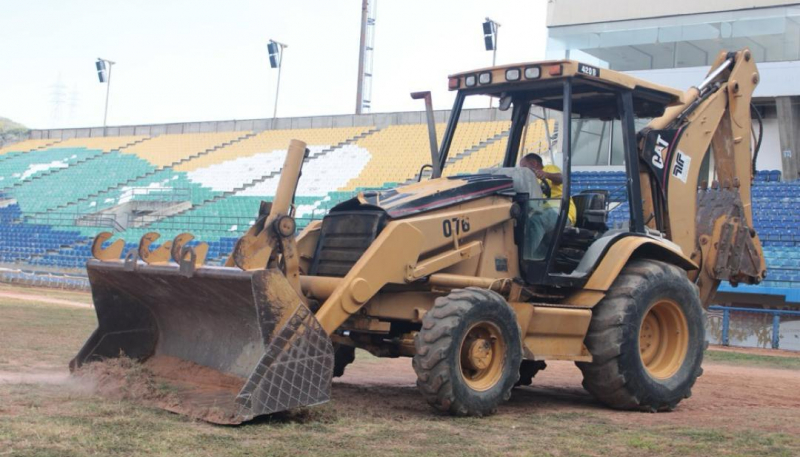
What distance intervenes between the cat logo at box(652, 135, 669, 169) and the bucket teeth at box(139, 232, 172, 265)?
4714 mm

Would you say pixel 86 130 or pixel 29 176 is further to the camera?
pixel 86 130

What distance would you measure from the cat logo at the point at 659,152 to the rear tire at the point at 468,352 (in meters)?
2.70

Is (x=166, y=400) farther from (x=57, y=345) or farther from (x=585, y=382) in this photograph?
(x=57, y=345)

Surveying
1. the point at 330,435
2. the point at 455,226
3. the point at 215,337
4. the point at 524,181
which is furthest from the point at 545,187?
the point at 330,435

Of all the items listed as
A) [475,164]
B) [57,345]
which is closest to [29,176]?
[475,164]

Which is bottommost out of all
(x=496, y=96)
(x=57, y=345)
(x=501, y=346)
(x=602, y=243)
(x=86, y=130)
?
(x=57, y=345)

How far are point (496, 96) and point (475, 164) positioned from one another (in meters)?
17.9

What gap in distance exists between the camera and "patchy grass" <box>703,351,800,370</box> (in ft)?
48.1

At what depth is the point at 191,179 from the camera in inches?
1540

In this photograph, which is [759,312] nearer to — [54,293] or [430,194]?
[430,194]

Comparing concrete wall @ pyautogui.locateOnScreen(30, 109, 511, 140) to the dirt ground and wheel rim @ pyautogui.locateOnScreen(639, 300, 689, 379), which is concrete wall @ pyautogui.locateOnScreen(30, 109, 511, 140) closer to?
the dirt ground

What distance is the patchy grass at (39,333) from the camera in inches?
414

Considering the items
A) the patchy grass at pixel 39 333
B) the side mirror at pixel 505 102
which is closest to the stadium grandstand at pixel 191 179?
the patchy grass at pixel 39 333

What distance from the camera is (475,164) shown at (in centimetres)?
2725
